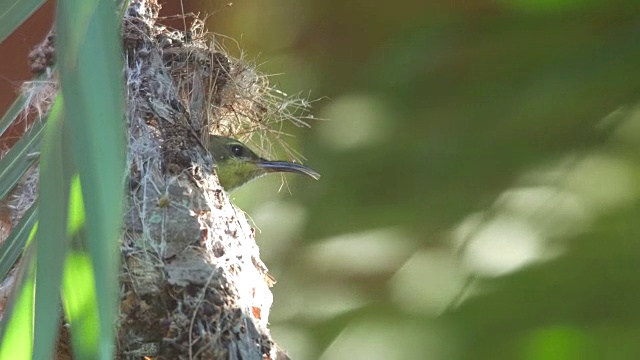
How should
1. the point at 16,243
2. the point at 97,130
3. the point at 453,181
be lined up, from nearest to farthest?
the point at 97,130
the point at 16,243
the point at 453,181

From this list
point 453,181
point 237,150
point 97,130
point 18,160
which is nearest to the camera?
point 97,130

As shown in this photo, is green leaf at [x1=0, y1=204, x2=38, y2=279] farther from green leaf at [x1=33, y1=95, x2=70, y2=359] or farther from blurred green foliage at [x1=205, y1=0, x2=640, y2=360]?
blurred green foliage at [x1=205, y1=0, x2=640, y2=360]

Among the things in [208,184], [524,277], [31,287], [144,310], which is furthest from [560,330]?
[31,287]

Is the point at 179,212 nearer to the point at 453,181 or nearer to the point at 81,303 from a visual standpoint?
the point at 81,303

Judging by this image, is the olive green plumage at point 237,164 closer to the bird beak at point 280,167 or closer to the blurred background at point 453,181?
the bird beak at point 280,167

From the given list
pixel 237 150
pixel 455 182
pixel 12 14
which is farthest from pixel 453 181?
pixel 12 14

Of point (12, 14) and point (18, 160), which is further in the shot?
point (18, 160)
